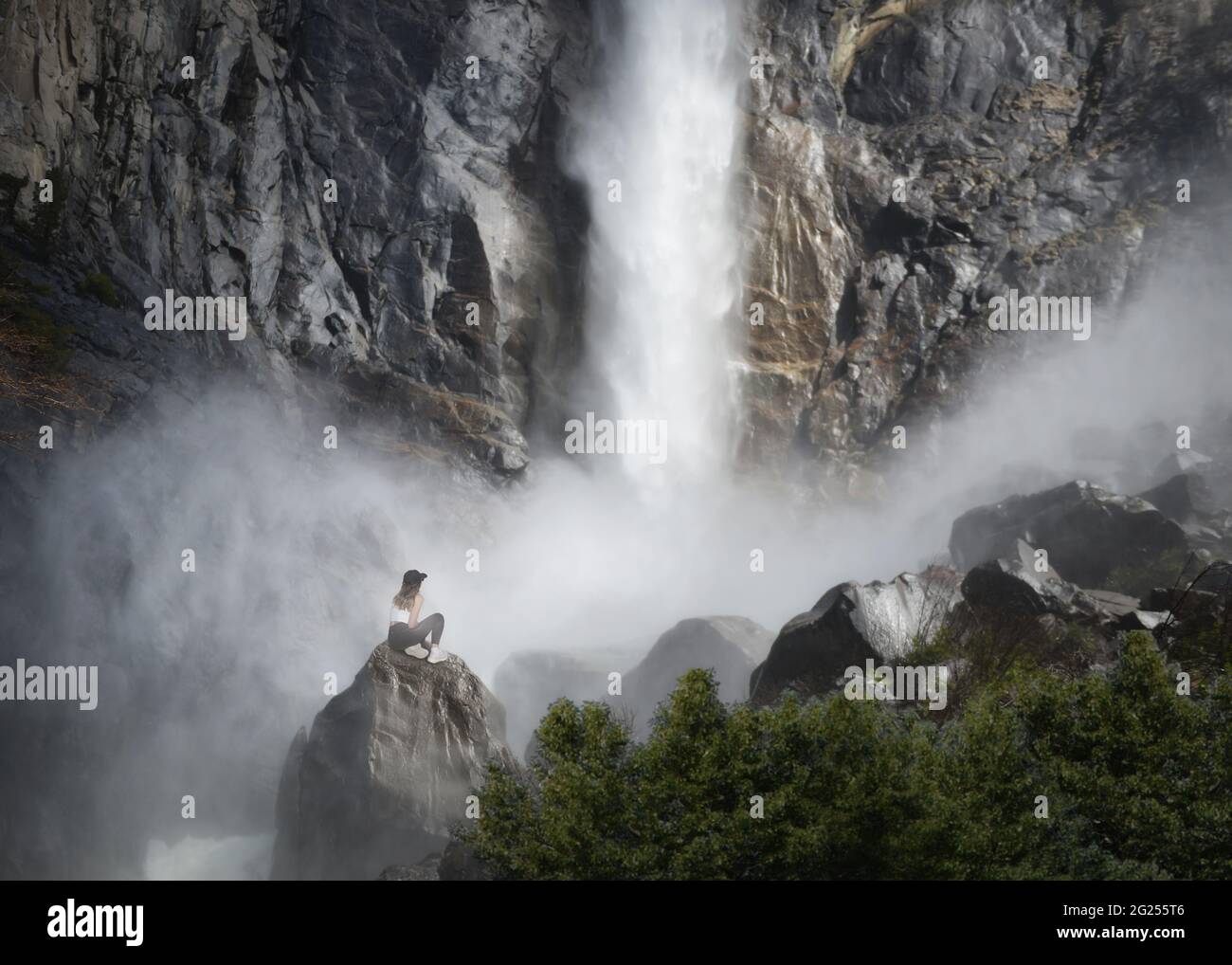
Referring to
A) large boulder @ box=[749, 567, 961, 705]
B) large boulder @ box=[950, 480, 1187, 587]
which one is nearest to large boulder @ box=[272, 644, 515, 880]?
large boulder @ box=[749, 567, 961, 705]

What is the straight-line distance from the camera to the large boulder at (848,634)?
1712 cm

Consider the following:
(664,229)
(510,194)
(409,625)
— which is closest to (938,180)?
(664,229)

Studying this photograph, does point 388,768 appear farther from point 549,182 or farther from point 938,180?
point 938,180

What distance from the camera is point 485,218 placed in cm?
Answer: 3988

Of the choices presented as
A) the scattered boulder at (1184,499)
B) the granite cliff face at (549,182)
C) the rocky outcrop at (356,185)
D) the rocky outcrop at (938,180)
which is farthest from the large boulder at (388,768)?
the rocky outcrop at (938,180)

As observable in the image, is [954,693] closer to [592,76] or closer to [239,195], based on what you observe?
[239,195]

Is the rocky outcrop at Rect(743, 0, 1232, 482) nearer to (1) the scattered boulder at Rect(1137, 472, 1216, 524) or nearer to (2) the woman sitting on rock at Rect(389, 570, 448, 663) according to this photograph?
(1) the scattered boulder at Rect(1137, 472, 1216, 524)

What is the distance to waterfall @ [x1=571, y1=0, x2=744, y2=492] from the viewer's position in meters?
41.2

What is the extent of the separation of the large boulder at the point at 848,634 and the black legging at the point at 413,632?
5.59m

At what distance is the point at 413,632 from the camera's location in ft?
56.1

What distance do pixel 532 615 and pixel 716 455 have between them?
1223cm

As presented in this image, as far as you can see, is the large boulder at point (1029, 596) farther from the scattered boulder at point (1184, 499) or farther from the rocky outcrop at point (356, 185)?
the rocky outcrop at point (356, 185)

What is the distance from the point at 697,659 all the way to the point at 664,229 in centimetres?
2362
